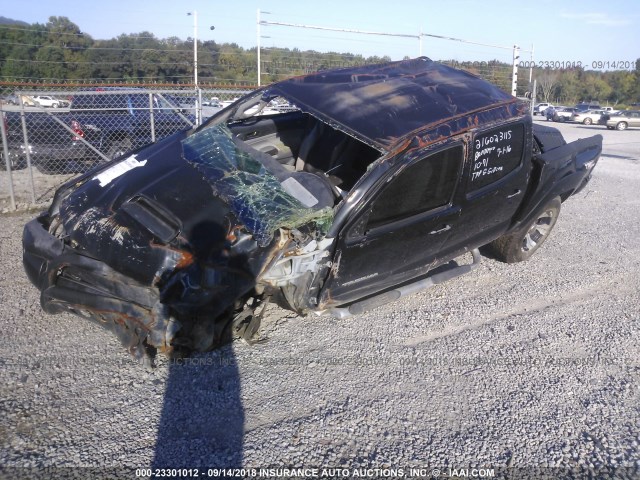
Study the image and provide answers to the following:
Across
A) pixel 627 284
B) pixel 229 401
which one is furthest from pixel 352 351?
pixel 627 284

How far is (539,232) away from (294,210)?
3658mm

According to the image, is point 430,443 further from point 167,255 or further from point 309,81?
point 309,81

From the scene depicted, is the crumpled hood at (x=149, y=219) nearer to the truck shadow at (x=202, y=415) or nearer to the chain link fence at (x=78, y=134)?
the truck shadow at (x=202, y=415)

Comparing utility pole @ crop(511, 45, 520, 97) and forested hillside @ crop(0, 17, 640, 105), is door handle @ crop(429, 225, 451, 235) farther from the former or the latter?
utility pole @ crop(511, 45, 520, 97)

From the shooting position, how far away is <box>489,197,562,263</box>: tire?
6.02 meters

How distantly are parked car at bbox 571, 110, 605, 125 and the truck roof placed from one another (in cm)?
3420

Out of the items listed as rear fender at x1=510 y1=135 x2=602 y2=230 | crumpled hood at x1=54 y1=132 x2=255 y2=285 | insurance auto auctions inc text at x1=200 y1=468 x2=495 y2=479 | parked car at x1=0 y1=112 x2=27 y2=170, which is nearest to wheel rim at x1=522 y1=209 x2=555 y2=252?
rear fender at x1=510 y1=135 x2=602 y2=230

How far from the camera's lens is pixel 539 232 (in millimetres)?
6434

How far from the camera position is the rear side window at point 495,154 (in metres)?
4.84

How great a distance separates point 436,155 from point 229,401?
241 cm

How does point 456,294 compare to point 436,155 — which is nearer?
point 436,155

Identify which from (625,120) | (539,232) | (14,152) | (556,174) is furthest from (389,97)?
(625,120)

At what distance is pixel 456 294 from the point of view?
553cm

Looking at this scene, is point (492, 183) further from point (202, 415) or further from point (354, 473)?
point (202, 415)
